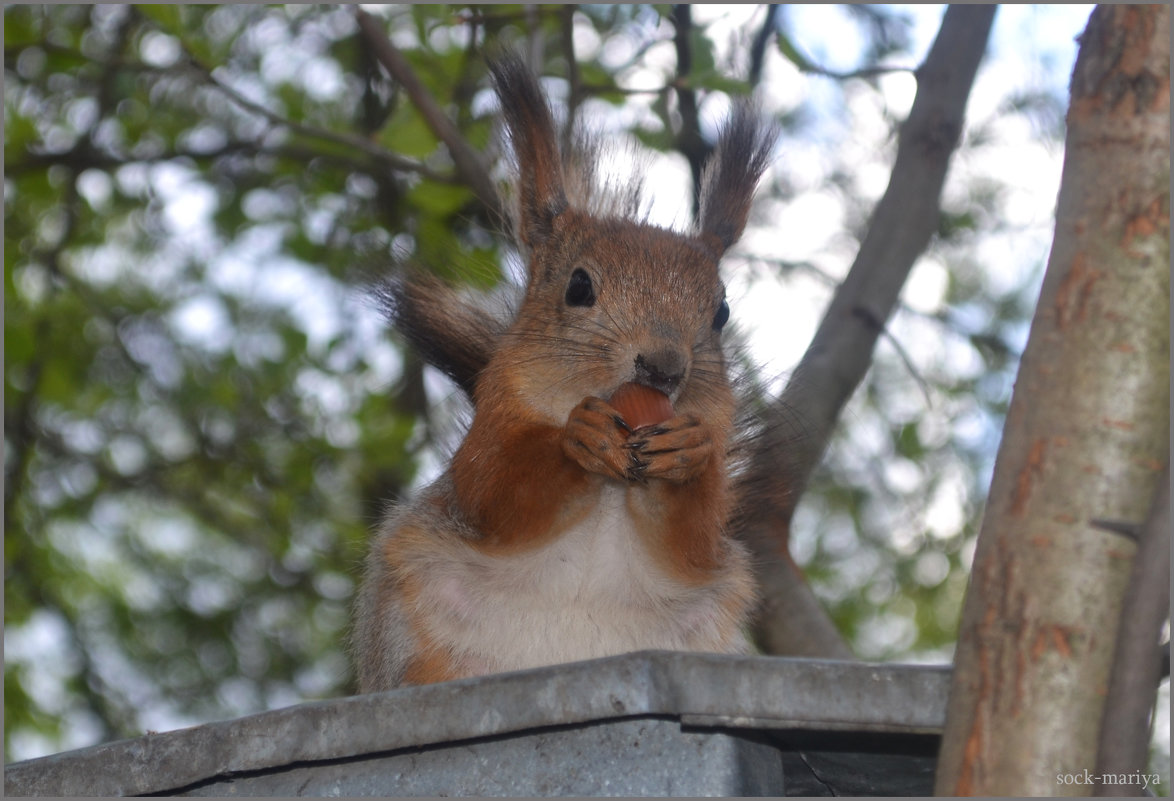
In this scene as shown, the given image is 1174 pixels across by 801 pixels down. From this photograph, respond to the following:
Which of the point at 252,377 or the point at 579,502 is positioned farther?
the point at 252,377

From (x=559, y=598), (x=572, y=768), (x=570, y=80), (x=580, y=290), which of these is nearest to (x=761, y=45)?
(x=570, y=80)

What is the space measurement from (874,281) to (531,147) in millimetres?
778

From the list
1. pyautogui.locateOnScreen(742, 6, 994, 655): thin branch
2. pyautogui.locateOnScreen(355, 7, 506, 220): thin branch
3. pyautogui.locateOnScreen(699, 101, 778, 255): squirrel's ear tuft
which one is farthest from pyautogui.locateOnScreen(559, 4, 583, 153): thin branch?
pyautogui.locateOnScreen(742, 6, 994, 655): thin branch

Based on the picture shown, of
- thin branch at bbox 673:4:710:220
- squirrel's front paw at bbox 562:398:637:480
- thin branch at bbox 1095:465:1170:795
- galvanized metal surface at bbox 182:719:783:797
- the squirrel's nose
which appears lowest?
galvanized metal surface at bbox 182:719:783:797

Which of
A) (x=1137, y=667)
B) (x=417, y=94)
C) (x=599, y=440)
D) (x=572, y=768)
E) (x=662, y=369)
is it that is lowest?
(x=572, y=768)

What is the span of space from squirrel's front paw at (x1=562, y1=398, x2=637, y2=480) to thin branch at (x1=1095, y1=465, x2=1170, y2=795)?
3.31 feet

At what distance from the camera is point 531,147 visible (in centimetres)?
274

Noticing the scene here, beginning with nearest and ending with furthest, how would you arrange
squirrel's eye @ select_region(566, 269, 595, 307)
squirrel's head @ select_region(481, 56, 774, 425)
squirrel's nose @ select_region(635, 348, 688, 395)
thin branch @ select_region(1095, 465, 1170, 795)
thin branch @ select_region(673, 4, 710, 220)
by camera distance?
1. thin branch @ select_region(1095, 465, 1170, 795)
2. squirrel's nose @ select_region(635, 348, 688, 395)
3. squirrel's head @ select_region(481, 56, 774, 425)
4. squirrel's eye @ select_region(566, 269, 595, 307)
5. thin branch @ select_region(673, 4, 710, 220)

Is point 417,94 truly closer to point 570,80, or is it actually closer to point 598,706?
point 570,80

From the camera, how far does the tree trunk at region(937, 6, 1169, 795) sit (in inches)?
42.0

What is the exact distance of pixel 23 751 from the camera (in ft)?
16.1

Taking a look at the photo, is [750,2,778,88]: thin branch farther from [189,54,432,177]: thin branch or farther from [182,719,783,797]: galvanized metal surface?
[182,719,783,797]: galvanized metal surface

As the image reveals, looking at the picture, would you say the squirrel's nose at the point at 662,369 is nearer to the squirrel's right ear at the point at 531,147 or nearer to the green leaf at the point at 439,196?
the squirrel's right ear at the point at 531,147

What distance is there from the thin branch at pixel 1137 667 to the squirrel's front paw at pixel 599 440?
1008mm
